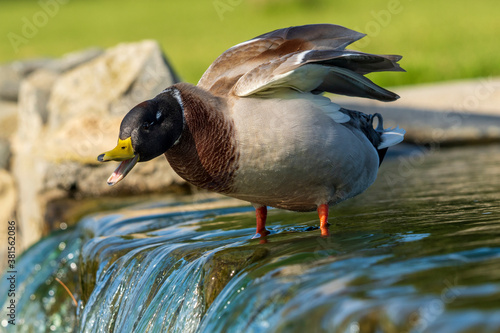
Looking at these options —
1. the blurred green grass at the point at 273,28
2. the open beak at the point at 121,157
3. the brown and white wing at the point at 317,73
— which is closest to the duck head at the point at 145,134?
the open beak at the point at 121,157

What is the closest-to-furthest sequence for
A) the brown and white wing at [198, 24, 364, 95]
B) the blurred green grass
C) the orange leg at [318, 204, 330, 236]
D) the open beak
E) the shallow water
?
the shallow water, the open beak, the orange leg at [318, 204, 330, 236], the brown and white wing at [198, 24, 364, 95], the blurred green grass

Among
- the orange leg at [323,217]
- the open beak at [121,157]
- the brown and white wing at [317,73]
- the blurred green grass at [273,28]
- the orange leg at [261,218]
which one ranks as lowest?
the blurred green grass at [273,28]

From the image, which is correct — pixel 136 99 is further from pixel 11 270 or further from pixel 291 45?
pixel 291 45

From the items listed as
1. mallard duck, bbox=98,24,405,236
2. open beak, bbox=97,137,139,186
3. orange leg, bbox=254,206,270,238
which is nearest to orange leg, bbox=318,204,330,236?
mallard duck, bbox=98,24,405,236

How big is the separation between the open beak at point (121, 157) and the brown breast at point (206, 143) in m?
0.23

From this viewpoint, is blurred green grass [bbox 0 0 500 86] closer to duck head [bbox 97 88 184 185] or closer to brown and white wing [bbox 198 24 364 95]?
brown and white wing [bbox 198 24 364 95]

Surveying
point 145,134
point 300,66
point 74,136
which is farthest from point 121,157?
point 74,136

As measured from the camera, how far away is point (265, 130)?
3.33 meters

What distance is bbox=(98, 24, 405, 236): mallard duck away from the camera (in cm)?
327

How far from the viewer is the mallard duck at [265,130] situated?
3.27 metres

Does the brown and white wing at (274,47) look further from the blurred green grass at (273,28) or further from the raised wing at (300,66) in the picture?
the blurred green grass at (273,28)

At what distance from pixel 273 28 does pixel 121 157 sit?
1958 centimetres

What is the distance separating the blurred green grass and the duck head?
1008cm

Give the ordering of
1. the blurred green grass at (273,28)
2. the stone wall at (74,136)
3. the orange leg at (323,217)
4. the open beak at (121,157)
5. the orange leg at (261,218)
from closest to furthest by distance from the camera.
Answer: the open beak at (121,157), the orange leg at (323,217), the orange leg at (261,218), the stone wall at (74,136), the blurred green grass at (273,28)
